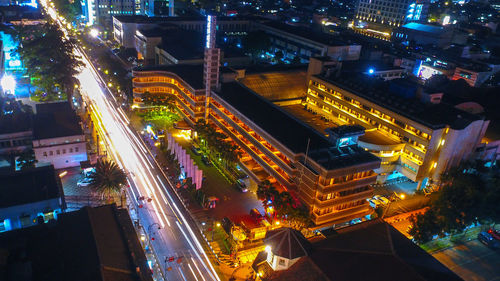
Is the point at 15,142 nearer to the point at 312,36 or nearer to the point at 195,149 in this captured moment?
the point at 195,149

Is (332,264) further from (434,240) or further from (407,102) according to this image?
(407,102)

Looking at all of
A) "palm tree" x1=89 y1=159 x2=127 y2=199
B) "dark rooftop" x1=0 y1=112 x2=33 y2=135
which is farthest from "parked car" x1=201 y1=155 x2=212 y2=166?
"dark rooftop" x1=0 y1=112 x2=33 y2=135

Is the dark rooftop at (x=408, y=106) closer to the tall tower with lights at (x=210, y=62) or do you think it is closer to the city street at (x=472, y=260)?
the city street at (x=472, y=260)

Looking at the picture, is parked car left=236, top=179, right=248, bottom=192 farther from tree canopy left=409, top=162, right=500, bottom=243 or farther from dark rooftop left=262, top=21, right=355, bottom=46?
dark rooftop left=262, top=21, right=355, bottom=46

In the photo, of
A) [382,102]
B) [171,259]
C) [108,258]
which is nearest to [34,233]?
[108,258]

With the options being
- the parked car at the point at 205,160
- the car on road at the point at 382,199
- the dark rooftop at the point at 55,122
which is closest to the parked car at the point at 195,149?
the parked car at the point at 205,160

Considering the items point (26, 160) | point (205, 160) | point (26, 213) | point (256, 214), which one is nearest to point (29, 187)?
point (26, 213)
